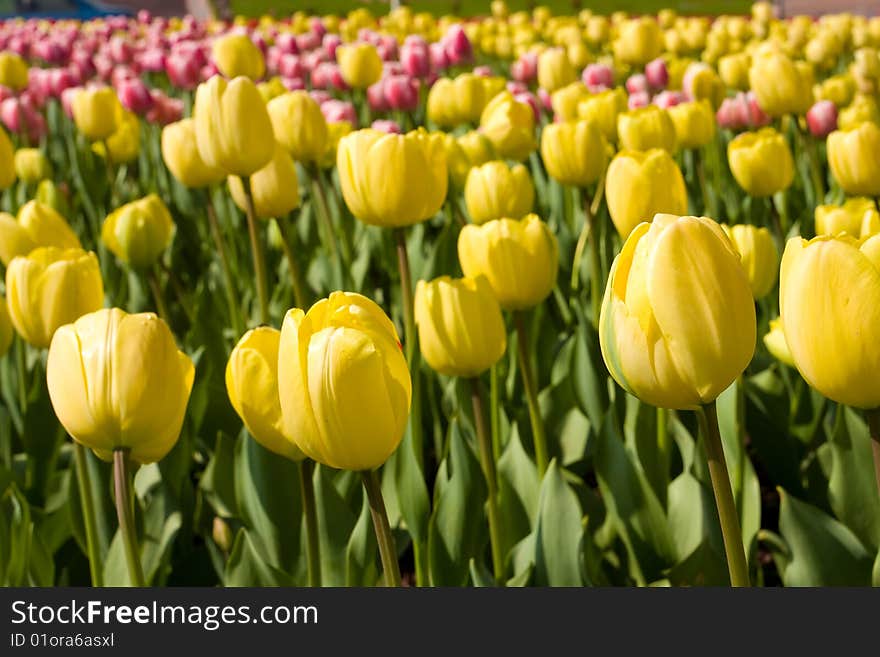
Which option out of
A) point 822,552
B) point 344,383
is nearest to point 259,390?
point 344,383

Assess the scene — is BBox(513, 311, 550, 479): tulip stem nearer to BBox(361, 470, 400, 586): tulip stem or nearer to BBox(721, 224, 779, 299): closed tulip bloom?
BBox(721, 224, 779, 299): closed tulip bloom

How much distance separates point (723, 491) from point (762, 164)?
165 centimetres

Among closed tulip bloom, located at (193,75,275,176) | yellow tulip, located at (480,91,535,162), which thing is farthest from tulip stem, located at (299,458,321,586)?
yellow tulip, located at (480,91,535,162)

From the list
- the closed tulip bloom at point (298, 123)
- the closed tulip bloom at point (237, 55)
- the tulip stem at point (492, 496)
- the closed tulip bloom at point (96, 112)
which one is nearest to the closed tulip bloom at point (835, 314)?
the tulip stem at point (492, 496)

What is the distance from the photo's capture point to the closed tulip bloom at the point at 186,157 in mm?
2572

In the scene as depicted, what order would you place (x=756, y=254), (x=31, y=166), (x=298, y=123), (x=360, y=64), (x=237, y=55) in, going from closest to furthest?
(x=756, y=254) < (x=298, y=123) < (x=237, y=55) < (x=31, y=166) < (x=360, y=64)

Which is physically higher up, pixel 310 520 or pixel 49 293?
pixel 49 293

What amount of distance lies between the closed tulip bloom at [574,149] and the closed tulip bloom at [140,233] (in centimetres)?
88

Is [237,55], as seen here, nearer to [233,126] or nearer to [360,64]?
[360,64]

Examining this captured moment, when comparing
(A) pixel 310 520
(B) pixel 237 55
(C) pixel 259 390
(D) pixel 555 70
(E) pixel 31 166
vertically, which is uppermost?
(C) pixel 259 390

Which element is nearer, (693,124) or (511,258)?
(511,258)

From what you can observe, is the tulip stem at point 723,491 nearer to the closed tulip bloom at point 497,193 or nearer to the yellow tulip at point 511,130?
the closed tulip bloom at point 497,193

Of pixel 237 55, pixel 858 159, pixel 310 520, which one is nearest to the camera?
pixel 310 520

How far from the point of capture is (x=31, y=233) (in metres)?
2.08
